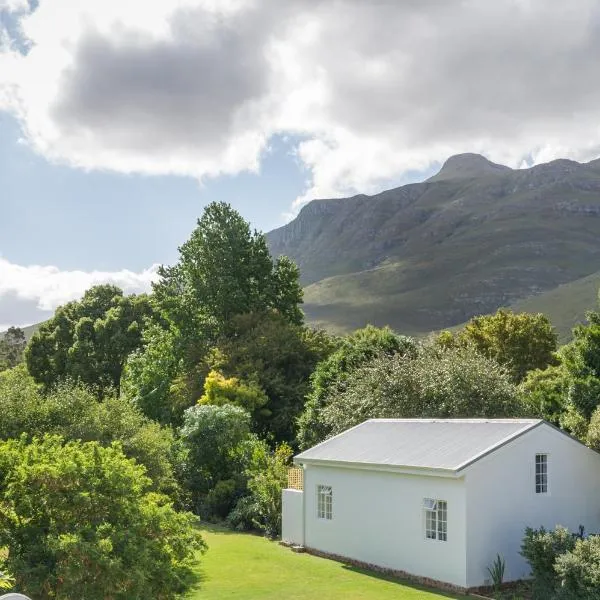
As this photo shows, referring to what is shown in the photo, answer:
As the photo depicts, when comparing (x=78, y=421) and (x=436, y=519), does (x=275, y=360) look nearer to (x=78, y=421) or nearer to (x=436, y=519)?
(x=78, y=421)

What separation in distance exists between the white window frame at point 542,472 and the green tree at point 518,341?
92.2 ft

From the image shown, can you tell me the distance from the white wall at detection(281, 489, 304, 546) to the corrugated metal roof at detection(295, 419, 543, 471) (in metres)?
1.62

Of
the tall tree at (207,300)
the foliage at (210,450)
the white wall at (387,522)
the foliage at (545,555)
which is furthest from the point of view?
the tall tree at (207,300)

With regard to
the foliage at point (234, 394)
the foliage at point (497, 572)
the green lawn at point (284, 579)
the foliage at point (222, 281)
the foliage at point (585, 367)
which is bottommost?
the green lawn at point (284, 579)

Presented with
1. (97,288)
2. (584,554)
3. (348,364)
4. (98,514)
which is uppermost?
(97,288)

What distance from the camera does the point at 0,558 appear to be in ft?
47.0

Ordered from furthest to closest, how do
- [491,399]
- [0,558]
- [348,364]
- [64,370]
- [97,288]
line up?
[97,288]
[64,370]
[348,364]
[491,399]
[0,558]

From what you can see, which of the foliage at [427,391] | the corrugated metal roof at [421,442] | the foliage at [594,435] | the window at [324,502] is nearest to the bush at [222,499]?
the foliage at [427,391]

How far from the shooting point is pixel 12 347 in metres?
103

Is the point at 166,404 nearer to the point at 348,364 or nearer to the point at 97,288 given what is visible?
the point at 348,364

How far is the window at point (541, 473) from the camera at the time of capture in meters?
22.1

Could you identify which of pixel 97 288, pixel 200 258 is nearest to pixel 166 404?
pixel 200 258

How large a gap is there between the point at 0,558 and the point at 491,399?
22.0 meters

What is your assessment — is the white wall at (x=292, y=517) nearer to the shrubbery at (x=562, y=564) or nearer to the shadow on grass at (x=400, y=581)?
the shadow on grass at (x=400, y=581)
